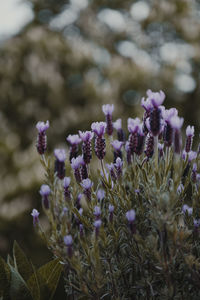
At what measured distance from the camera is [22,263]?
1.27 meters

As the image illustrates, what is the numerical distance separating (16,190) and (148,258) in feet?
11.9

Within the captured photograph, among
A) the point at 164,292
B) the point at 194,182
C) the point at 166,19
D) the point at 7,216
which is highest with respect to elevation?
the point at 166,19

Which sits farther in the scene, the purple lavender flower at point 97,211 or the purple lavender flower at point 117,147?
the purple lavender flower at point 117,147

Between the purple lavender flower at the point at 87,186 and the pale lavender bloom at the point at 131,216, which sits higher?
the purple lavender flower at the point at 87,186

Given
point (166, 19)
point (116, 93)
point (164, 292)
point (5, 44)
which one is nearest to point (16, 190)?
point (116, 93)

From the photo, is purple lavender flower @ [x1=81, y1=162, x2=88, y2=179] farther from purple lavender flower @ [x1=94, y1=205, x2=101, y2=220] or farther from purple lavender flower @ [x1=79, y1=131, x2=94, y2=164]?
purple lavender flower @ [x1=94, y1=205, x2=101, y2=220]

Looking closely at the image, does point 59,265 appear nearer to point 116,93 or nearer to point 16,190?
point 16,190

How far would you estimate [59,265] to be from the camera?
120 centimetres

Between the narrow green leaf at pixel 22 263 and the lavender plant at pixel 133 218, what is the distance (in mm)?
195

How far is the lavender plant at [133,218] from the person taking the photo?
3.24ft

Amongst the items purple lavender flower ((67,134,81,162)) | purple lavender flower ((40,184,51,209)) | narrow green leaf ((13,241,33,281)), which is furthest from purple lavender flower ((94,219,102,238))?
narrow green leaf ((13,241,33,281))

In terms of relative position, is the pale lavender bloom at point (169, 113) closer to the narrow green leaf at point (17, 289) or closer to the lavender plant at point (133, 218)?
the lavender plant at point (133, 218)

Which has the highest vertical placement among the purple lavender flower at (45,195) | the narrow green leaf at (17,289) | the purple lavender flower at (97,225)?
the purple lavender flower at (45,195)

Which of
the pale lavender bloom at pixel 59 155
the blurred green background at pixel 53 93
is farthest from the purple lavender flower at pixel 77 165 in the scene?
the blurred green background at pixel 53 93
